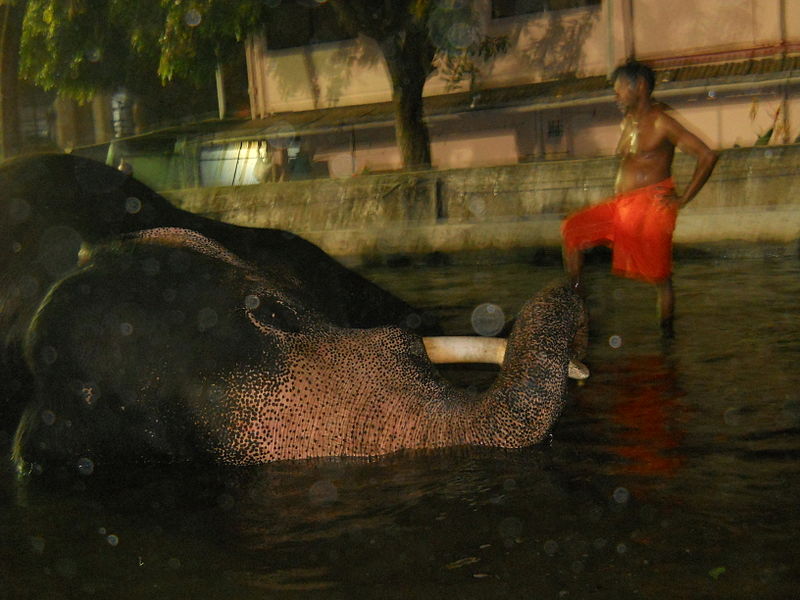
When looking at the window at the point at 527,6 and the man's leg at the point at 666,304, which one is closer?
the man's leg at the point at 666,304

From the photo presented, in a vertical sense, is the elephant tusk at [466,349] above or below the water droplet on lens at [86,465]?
above

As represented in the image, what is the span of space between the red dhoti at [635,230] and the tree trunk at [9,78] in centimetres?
1406

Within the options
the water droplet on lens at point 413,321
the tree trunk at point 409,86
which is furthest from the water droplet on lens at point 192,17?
the water droplet on lens at point 413,321

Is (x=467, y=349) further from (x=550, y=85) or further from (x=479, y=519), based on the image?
(x=550, y=85)

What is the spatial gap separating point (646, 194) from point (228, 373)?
3734 millimetres

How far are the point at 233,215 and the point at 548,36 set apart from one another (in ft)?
28.0

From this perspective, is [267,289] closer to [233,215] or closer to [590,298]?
[590,298]

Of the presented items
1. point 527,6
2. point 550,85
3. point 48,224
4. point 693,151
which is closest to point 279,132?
point 527,6

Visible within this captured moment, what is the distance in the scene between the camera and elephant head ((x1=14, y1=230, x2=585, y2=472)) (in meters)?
3.32

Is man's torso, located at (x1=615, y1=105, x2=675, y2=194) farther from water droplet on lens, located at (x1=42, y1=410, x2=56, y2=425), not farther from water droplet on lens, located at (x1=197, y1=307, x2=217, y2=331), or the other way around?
water droplet on lens, located at (x1=42, y1=410, x2=56, y2=425)

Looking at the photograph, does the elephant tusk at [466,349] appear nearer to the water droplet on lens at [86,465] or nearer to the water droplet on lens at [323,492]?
the water droplet on lens at [323,492]

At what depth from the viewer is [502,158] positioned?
20.1 meters

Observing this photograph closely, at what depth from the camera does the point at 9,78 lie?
18.7 m

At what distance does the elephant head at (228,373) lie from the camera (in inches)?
131
